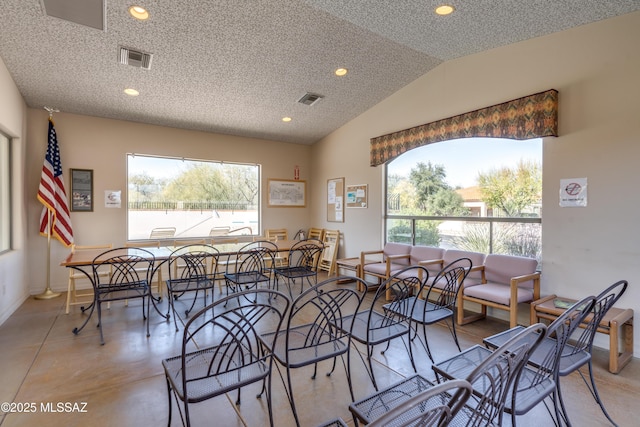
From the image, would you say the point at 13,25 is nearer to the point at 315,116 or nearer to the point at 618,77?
the point at 315,116

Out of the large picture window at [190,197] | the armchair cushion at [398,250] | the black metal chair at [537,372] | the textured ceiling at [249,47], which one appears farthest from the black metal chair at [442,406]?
the large picture window at [190,197]

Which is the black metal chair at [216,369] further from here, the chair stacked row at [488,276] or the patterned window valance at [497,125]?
Answer: the patterned window valance at [497,125]

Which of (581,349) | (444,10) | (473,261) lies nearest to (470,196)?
(473,261)

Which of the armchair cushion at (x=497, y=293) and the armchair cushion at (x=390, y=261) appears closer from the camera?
the armchair cushion at (x=497, y=293)

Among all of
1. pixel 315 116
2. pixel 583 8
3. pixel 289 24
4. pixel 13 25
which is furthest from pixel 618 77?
pixel 13 25

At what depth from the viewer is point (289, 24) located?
126 inches

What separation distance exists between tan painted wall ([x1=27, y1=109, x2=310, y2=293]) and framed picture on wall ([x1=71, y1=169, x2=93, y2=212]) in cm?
6

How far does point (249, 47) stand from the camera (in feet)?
11.5

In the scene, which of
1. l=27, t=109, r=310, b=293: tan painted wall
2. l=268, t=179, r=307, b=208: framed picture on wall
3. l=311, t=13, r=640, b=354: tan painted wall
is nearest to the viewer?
l=311, t=13, r=640, b=354: tan painted wall

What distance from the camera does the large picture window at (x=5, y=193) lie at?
373 centimetres

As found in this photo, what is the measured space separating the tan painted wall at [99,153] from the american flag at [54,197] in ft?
0.66

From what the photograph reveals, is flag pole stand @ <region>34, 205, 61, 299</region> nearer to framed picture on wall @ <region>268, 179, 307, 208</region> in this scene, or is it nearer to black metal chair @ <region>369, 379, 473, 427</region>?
framed picture on wall @ <region>268, 179, 307, 208</region>

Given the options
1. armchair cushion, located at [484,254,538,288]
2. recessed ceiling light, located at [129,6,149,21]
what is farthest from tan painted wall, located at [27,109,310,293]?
armchair cushion, located at [484,254,538,288]

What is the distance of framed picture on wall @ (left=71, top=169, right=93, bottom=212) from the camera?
4.73 m
